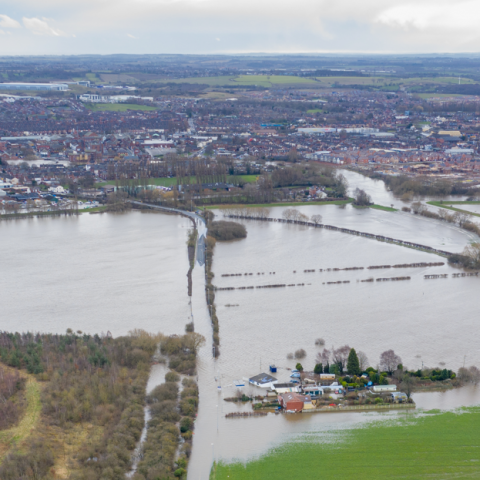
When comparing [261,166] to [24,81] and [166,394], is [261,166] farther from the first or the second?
[24,81]

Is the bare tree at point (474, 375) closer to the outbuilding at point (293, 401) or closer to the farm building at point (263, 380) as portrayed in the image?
the outbuilding at point (293, 401)

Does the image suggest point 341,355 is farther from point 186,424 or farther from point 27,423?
point 27,423

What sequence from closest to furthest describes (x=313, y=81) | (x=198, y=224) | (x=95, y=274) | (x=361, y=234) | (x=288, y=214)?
→ (x=95, y=274)
(x=361, y=234)
(x=198, y=224)
(x=288, y=214)
(x=313, y=81)

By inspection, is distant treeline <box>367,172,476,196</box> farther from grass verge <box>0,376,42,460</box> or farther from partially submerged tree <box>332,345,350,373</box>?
grass verge <box>0,376,42,460</box>

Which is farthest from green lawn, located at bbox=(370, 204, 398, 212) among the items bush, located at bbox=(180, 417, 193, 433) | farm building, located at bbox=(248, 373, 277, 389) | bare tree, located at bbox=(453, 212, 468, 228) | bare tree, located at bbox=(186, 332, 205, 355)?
bush, located at bbox=(180, 417, 193, 433)

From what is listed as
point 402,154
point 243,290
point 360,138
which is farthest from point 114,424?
point 360,138

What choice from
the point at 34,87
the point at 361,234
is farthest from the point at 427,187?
the point at 34,87

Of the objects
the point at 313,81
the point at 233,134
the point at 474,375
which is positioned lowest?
the point at 474,375
